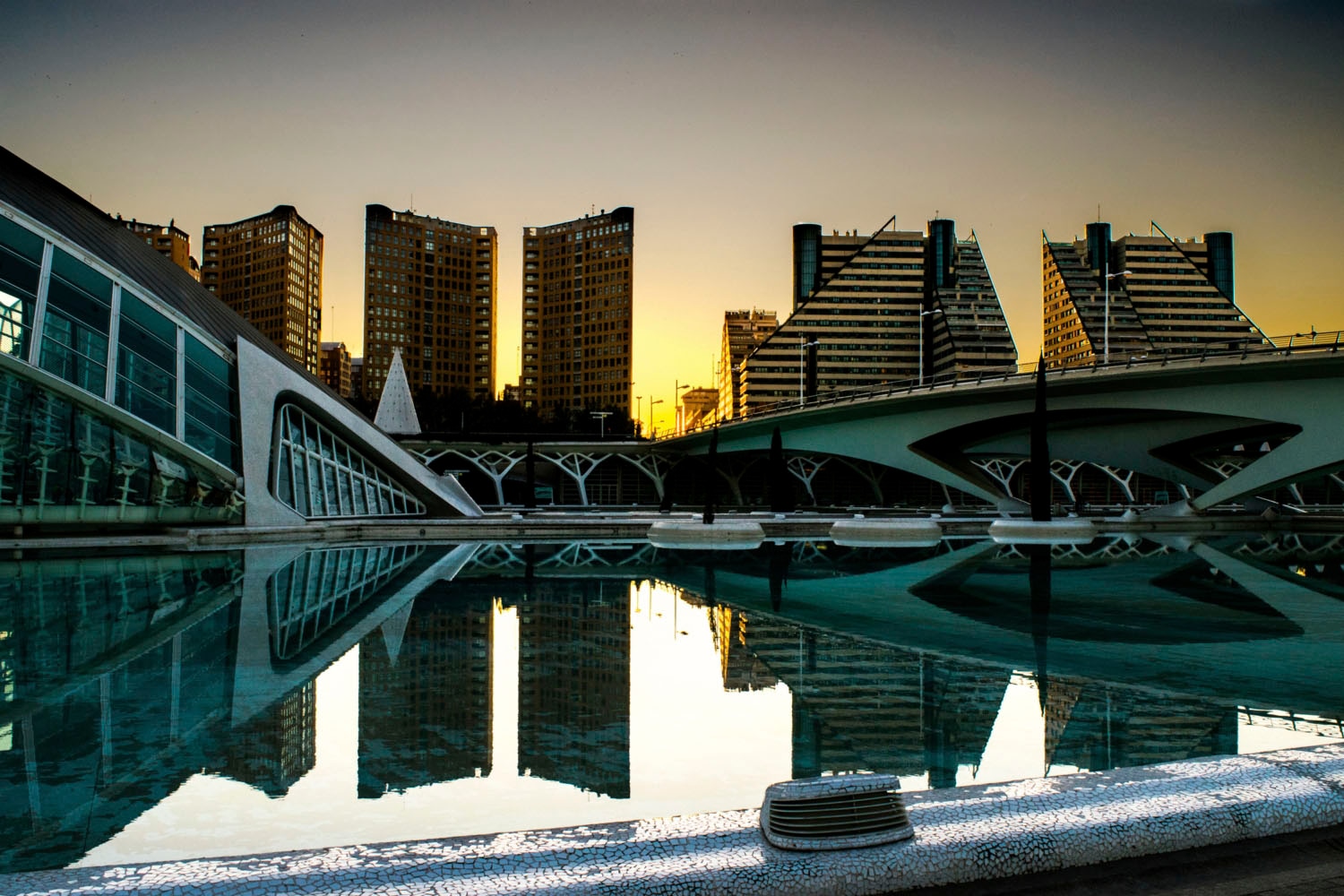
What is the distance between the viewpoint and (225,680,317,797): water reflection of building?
5.59 meters

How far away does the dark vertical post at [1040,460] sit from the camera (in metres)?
31.9

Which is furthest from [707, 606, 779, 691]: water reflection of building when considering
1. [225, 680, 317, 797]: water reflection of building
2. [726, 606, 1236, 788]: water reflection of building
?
[225, 680, 317, 797]: water reflection of building

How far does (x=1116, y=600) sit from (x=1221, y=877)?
12.0 meters

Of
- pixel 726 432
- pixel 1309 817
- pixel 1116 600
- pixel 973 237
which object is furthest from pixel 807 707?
pixel 973 237

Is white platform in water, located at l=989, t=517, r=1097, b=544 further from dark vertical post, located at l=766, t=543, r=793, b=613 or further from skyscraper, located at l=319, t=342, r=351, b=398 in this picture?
skyscraper, located at l=319, t=342, r=351, b=398

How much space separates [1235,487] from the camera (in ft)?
107

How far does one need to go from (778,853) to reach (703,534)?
24335mm

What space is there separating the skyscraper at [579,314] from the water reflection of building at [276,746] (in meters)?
126

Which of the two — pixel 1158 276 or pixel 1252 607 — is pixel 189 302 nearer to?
pixel 1252 607

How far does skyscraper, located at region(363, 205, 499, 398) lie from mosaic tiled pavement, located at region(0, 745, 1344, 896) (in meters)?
140

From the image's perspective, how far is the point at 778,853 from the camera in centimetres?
343

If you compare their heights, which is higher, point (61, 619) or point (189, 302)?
point (189, 302)

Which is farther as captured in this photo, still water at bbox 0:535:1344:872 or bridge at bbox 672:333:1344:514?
bridge at bbox 672:333:1344:514

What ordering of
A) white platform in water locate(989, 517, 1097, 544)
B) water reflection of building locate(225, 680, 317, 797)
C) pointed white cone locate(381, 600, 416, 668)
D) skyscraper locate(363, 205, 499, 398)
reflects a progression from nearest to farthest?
water reflection of building locate(225, 680, 317, 797) < pointed white cone locate(381, 600, 416, 668) < white platform in water locate(989, 517, 1097, 544) < skyscraper locate(363, 205, 499, 398)
